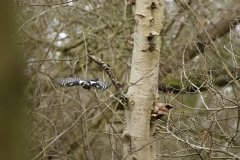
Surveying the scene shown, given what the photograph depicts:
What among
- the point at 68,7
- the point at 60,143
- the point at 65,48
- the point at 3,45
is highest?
the point at 68,7

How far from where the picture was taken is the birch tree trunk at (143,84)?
4129 millimetres

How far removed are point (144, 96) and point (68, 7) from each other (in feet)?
12.2

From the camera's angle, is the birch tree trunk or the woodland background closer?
the birch tree trunk

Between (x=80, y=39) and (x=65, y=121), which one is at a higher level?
(x=80, y=39)

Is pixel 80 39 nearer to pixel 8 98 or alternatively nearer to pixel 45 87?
pixel 45 87

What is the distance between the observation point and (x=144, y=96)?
4.15m

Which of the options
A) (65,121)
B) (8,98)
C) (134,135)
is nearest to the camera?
(8,98)

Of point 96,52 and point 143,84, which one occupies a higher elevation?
point 96,52

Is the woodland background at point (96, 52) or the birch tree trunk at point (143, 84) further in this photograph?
the woodland background at point (96, 52)

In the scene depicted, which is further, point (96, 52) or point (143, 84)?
point (96, 52)

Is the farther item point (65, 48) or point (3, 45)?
point (65, 48)

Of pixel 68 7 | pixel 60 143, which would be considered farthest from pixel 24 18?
pixel 60 143

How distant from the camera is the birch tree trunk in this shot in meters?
4.13

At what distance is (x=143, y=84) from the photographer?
13.6 ft
